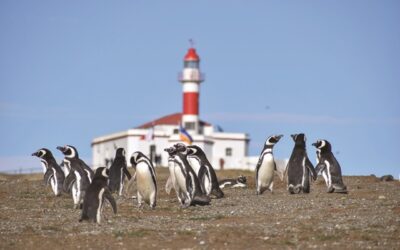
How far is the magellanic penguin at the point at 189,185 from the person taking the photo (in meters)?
24.5

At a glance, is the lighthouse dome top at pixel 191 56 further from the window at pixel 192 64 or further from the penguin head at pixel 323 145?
the penguin head at pixel 323 145

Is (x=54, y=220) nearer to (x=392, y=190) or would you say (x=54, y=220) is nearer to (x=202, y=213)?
(x=202, y=213)

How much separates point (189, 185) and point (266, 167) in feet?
11.7

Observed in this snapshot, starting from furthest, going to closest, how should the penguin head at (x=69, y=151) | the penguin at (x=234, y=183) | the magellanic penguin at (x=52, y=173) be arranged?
the penguin at (x=234, y=183) < the magellanic penguin at (x=52, y=173) < the penguin head at (x=69, y=151)

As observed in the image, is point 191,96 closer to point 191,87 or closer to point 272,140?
point 191,87

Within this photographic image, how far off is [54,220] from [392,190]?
919 cm

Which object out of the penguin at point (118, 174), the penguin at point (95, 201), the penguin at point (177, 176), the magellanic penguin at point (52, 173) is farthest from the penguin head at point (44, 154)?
the penguin at point (95, 201)

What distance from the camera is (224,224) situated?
68.1 ft

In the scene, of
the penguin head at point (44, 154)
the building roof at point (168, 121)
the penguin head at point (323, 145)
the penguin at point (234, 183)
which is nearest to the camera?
the penguin head at point (323, 145)

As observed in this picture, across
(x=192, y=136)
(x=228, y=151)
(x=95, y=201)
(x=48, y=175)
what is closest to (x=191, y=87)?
(x=192, y=136)

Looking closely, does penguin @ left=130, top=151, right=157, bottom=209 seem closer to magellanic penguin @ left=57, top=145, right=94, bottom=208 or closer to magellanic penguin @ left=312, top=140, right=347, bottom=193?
magellanic penguin @ left=57, top=145, right=94, bottom=208

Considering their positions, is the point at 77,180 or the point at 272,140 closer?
the point at 77,180

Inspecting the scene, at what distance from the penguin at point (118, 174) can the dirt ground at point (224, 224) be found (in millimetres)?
815

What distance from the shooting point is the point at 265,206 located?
78.0 feet
